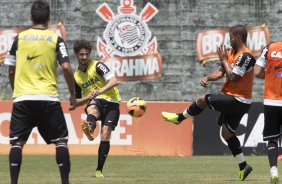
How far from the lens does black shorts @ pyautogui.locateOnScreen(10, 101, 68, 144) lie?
8875 mm

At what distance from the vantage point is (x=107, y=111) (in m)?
13.1

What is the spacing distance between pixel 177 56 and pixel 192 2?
1840mm

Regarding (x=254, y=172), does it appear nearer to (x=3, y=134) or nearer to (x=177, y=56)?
(x=3, y=134)

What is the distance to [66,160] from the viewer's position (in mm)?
9023

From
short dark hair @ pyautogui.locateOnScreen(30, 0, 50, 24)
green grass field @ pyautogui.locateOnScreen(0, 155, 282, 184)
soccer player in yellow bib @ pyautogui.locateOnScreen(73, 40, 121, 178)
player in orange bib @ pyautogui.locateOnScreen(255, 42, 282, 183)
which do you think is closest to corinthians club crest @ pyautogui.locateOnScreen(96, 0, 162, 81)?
green grass field @ pyautogui.locateOnScreen(0, 155, 282, 184)

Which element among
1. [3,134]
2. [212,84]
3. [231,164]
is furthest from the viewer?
[212,84]

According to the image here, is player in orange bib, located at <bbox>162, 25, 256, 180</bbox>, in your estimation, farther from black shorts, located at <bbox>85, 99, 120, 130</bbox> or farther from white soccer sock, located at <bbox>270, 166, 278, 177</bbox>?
white soccer sock, located at <bbox>270, 166, 278, 177</bbox>

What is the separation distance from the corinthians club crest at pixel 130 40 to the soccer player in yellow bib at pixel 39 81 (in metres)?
17.8

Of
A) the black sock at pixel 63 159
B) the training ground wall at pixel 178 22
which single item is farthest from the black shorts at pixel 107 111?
the training ground wall at pixel 178 22

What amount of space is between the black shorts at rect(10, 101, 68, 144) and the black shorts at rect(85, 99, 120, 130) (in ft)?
13.1

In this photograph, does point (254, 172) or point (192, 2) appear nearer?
point (254, 172)

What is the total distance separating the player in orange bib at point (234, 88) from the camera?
11820 mm

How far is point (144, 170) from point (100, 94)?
2.52 metres

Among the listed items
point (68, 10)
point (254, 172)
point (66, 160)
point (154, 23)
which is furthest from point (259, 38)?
point (66, 160)
